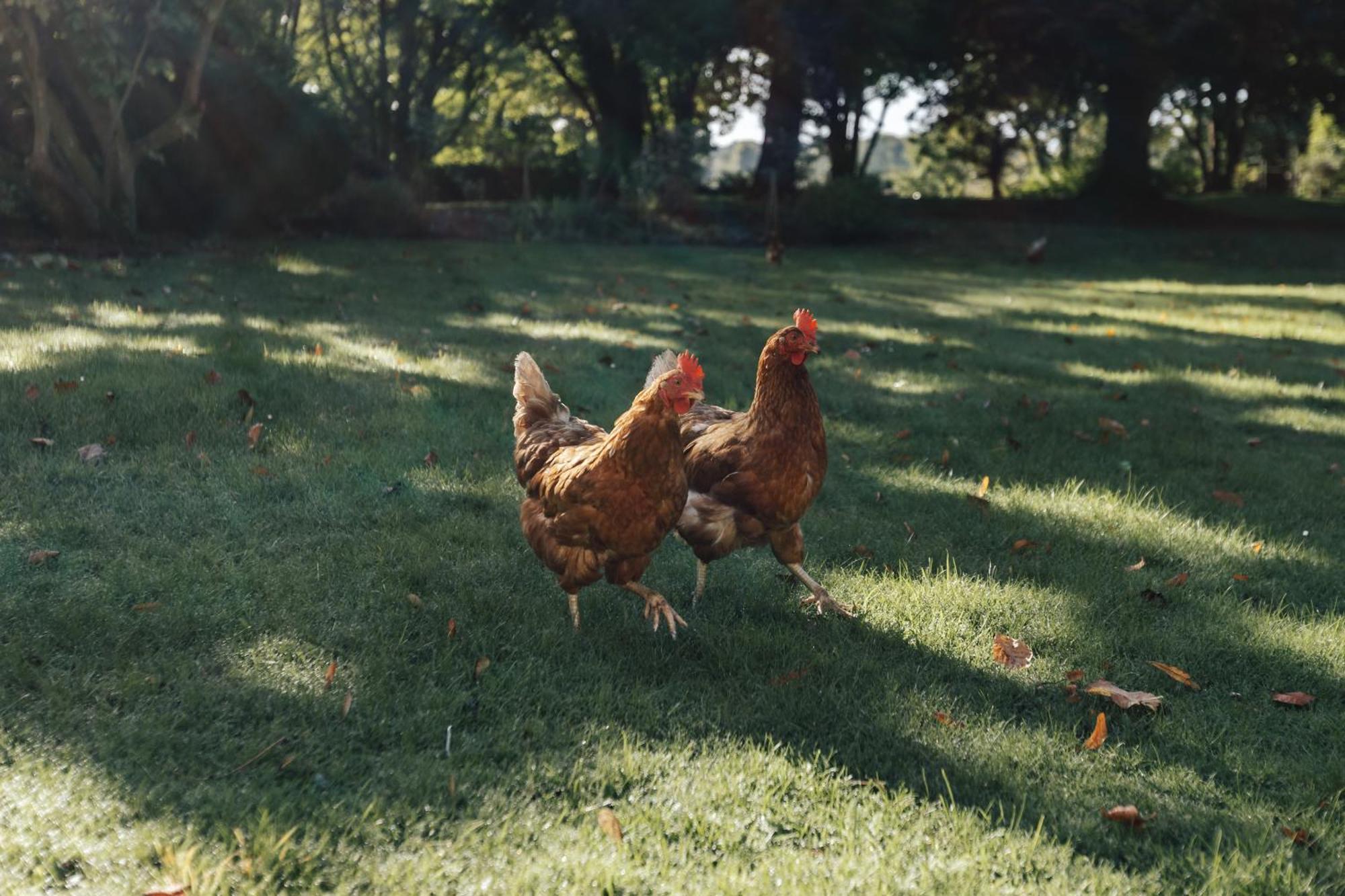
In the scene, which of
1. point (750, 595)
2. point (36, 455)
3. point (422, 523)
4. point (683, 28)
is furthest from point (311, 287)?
point (683, 28)

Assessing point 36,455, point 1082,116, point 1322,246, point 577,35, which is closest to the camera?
point 36,455

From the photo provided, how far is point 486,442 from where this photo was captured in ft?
19.2

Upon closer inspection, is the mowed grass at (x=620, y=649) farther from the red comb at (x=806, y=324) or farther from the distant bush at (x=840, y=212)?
the distant bush at (x=840, y=212)

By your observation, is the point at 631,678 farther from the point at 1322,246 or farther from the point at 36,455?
the point at 1322,246

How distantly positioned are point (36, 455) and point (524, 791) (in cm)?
386

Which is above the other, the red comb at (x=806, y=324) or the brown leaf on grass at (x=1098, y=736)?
the red comb at (x=806, y=324)

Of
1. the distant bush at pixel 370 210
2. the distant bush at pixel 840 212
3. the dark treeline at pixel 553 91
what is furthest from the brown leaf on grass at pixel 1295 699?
the distant bush at pixel 840 212

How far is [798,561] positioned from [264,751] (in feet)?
7.21

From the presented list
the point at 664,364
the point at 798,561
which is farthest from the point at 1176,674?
the point at 664,364

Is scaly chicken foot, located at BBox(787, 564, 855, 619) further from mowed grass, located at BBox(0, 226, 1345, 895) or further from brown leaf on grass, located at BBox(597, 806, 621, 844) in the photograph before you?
brown leaf on grass, located at BBox(597, 806, 621, 844)

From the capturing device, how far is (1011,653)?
374 centimetres

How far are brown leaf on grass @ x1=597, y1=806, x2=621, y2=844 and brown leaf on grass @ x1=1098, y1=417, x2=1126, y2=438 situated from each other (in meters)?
5.42

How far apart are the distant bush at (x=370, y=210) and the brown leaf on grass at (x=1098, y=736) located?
59.2 feet

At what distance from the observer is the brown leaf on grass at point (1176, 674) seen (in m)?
3.53
